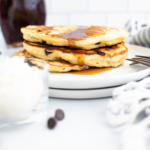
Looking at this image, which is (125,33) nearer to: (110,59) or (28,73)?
(110,59)

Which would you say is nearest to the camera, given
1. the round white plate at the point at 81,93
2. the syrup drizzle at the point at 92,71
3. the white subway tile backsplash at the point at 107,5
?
the round white plate at the point at 81,93

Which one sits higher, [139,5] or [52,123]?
[139,5]

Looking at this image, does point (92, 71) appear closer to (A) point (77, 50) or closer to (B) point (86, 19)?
(A) point (77, 50)

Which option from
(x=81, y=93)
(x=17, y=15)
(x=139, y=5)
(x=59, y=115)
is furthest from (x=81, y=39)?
(x=139, y=5)

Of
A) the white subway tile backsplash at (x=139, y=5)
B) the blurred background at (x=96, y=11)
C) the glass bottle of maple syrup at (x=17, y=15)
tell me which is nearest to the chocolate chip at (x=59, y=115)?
the glass bottle of maple syrup at (x=17, y=15)

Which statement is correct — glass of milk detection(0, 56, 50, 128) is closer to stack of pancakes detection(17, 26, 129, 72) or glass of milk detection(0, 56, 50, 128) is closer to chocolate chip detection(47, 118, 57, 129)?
chocolate chip detection(47, 118, 57, 129)

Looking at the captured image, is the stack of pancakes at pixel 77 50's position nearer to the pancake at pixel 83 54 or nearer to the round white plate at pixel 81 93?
the pancake at pixel 83 54
